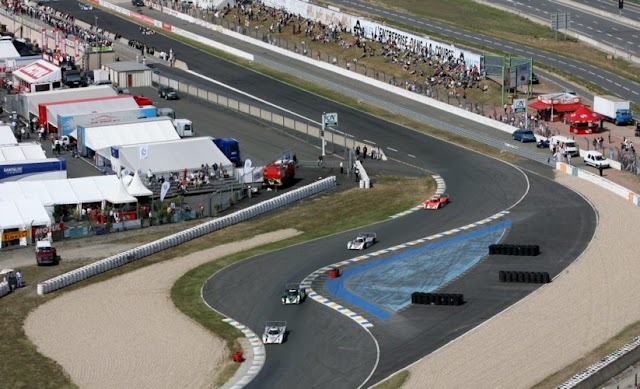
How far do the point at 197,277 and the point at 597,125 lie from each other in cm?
4544

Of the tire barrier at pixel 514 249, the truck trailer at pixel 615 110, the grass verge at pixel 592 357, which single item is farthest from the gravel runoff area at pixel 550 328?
the truck trailer at pixel 615 110

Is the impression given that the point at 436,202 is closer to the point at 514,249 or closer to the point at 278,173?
the point at 278,173

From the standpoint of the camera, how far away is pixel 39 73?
14450 cm

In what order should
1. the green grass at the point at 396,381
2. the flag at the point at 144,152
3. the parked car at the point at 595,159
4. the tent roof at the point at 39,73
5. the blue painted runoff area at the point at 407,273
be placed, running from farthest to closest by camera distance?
the tent roof at the point at 39,73
the parked car at the point at 595,159
the flag at the point at 144,152
the blue painted runoff area at the point at 407,273
the green grass at the point at 396,381

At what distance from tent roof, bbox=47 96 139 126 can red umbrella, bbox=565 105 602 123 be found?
36.5 m

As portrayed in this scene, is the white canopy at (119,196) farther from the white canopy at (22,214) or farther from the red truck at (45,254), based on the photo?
the red truck at (45,254)

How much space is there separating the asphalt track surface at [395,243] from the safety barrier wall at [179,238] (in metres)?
6.64

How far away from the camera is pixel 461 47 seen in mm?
155250

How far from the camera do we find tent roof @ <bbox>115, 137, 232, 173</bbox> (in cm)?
11506

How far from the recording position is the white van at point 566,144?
394ft

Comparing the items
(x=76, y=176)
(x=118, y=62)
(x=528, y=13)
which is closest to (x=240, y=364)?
(x=76, y=176)

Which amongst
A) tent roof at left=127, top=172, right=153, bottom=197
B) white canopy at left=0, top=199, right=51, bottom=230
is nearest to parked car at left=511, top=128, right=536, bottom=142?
tent roof at left=127, top=172, right=153, bottom=197

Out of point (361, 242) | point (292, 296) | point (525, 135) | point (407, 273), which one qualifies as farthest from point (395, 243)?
point (525, 135)

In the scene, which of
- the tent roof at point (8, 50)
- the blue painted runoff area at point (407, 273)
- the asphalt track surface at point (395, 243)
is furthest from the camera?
the tent roof at point (8, 50)
